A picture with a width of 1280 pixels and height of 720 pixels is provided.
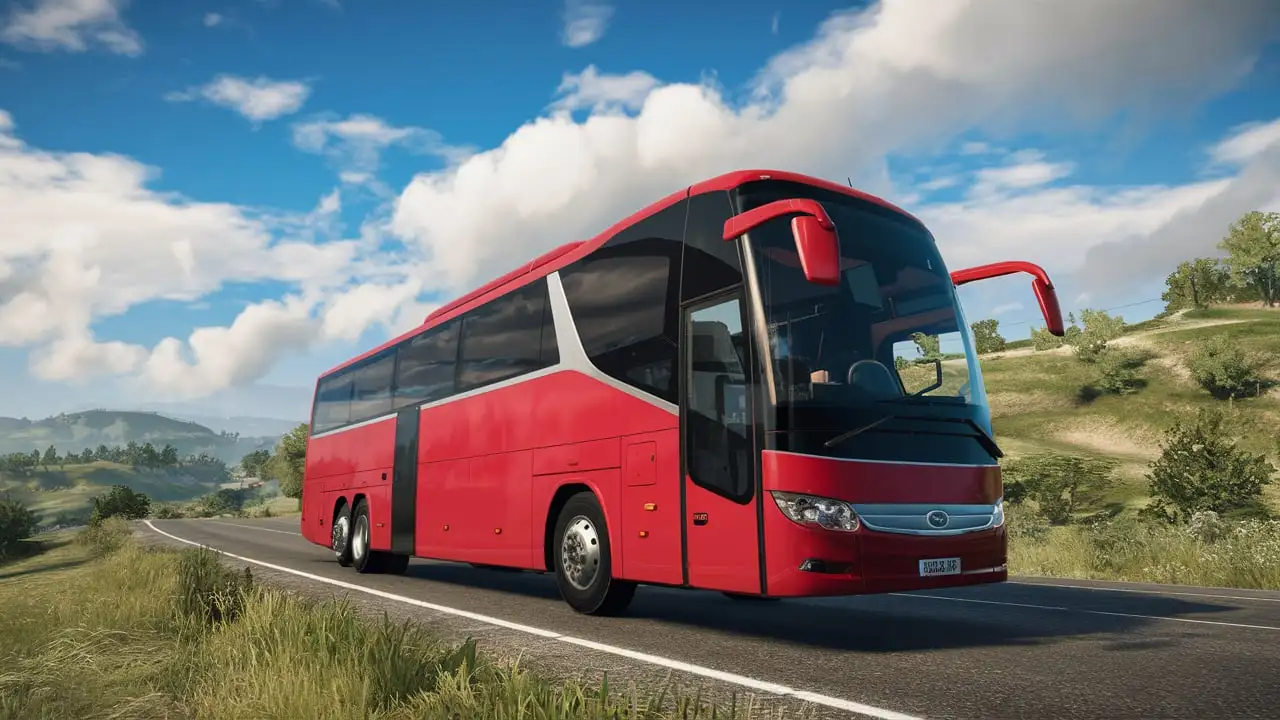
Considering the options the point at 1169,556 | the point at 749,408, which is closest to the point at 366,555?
the point at 749,408

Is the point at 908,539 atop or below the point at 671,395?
below

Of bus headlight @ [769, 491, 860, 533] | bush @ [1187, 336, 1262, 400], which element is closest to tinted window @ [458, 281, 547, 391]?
bus headlight @ [769, 491, 860, 533]

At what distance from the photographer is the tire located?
14.9 m

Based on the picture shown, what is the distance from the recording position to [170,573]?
30.2 feet

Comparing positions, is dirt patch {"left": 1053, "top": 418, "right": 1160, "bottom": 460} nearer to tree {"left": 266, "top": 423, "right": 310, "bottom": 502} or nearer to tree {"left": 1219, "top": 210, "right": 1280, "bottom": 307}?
tree {"left": 1219, "top": 210, "right": 1280, "bottom": 307}

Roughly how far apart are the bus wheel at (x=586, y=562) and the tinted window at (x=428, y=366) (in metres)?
4.00

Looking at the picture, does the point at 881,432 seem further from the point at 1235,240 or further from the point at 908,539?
the point at 1235,240

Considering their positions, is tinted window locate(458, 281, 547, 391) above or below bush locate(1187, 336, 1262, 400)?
below

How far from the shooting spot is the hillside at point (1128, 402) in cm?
5809

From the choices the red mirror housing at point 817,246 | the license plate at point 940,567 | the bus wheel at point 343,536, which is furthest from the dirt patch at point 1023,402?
the red mirror housing at point 817,246

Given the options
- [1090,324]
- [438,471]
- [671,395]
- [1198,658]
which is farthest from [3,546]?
[1090,324]

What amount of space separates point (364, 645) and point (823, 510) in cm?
312

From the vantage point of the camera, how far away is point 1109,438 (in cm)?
6406

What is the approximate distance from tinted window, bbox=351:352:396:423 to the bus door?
336 inches
